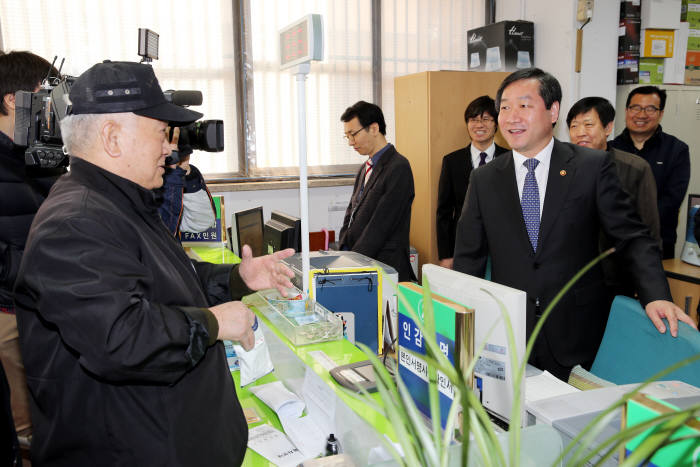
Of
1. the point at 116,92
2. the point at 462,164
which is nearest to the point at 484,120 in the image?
the point at 462,164

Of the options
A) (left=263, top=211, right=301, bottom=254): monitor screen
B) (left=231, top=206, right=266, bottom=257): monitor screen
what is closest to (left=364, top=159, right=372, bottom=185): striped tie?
(left=231, top=206, right=266, bottom=257): monitor screen

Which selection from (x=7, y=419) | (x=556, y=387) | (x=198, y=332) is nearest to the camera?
(x=198, y=332)

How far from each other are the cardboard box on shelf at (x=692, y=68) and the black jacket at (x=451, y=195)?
6.28 ft

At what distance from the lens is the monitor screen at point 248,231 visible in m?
2.86

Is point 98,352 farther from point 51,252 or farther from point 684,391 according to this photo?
point 684,391

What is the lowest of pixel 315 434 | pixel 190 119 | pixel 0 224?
pixel 315 434

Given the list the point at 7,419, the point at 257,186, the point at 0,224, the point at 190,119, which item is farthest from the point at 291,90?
the point at 7,419

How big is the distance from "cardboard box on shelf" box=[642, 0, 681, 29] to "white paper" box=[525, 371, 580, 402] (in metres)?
4.08

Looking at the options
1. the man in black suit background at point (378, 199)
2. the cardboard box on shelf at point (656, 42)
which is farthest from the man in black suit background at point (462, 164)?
the cardboard box on shelf at point (656, 42)

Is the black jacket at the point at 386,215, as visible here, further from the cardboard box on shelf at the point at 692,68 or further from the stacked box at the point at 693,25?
the stacked box at the point at 693,25

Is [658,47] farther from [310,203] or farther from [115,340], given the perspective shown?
[115,340]

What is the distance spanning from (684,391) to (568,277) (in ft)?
3.24

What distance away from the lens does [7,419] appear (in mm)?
1147

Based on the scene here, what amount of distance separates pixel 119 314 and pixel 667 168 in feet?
12.4
